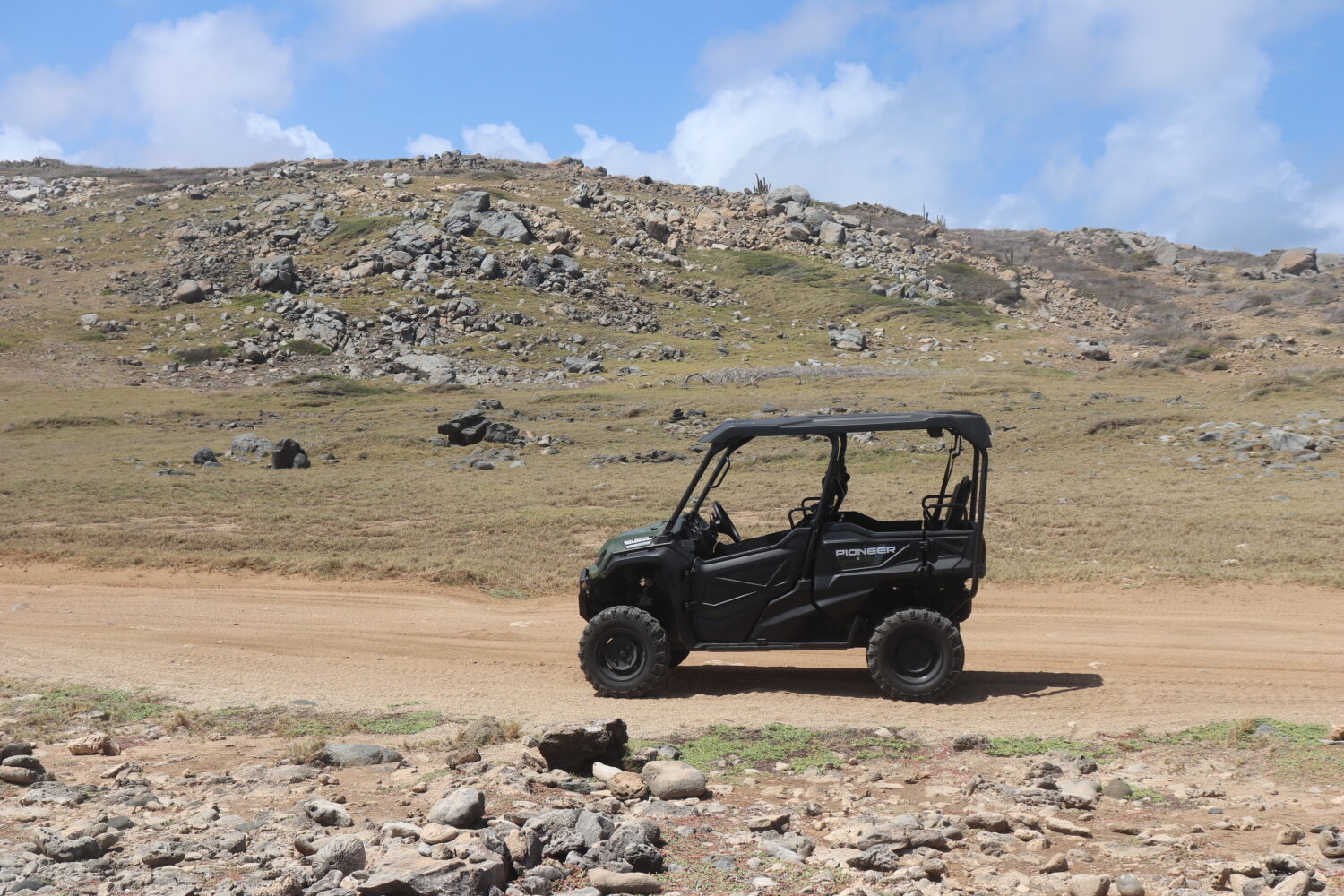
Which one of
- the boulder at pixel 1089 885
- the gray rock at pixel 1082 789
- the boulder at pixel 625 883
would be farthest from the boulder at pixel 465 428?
the boulder at pixel 1089 885

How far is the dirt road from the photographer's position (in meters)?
9.31

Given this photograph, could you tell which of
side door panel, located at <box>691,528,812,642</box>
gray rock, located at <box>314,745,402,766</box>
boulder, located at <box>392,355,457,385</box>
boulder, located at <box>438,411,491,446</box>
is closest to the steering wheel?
A: side door panel, located at <box>691,528,812,642</box>

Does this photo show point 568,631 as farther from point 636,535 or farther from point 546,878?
point 546,878

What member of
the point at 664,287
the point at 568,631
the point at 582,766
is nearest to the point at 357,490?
the point at 568,631

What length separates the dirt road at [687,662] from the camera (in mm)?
9312

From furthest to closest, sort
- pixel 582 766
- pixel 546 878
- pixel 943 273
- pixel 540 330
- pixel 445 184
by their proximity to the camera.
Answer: pixel 445 184
pixel 943 273
pixel 540 330
pixel 582 766
pixel 546 878

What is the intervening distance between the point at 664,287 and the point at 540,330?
13.9 metres

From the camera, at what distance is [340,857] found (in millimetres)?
5129

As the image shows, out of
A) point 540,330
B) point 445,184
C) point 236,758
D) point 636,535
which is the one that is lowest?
point 236,758

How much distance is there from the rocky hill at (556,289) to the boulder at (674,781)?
50.3 meters

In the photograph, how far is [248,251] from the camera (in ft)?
252

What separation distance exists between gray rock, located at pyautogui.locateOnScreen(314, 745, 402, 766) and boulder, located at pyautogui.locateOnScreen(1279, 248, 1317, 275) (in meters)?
102

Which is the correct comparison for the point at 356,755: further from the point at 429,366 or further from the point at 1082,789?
the point at 429,366

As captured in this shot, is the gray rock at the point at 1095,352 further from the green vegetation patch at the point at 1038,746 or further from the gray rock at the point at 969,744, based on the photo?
the gray rock at the point at 969,744
